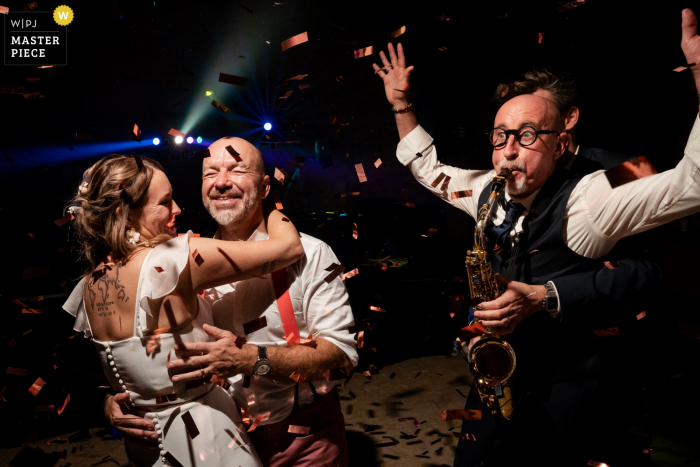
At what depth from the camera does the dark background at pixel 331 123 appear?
13.6ft

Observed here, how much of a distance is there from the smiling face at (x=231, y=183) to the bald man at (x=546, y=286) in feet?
3.86

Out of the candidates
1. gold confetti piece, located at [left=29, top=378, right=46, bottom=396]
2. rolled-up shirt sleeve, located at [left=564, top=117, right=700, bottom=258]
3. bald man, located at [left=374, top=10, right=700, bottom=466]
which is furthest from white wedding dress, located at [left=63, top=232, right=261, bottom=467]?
gold confetti piece, located at [left=29, top=378, right=46, bottom=396]

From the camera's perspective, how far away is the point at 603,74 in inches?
163

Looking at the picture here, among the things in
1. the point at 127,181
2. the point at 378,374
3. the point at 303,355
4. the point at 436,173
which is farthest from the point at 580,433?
the point at 378,374

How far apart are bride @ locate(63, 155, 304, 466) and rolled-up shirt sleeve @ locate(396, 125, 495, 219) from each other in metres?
1.04

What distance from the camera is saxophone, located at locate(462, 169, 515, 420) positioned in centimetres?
205

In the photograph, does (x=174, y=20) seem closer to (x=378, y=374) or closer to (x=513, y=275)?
(x=378, y=374)

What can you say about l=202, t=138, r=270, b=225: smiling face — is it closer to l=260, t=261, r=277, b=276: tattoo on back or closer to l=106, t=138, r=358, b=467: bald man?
l=106, t=138, r=358, b=467: bald man

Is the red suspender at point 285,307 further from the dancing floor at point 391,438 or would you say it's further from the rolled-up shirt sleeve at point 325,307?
the dancing floor at point 391,438

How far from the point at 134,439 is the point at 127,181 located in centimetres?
110

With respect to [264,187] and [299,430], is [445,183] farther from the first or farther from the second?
[299,430]

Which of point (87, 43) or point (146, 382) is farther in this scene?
point (87, 43)

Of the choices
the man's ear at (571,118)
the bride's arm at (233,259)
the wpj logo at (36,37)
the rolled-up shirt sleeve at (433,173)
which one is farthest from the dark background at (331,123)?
the bride's arm at (233,259)

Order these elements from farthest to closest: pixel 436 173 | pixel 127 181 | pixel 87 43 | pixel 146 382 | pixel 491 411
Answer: pixel 87 43 → pixel 436 173 → pixel 491 411 → pixel 127 181 → pixel 146 382
